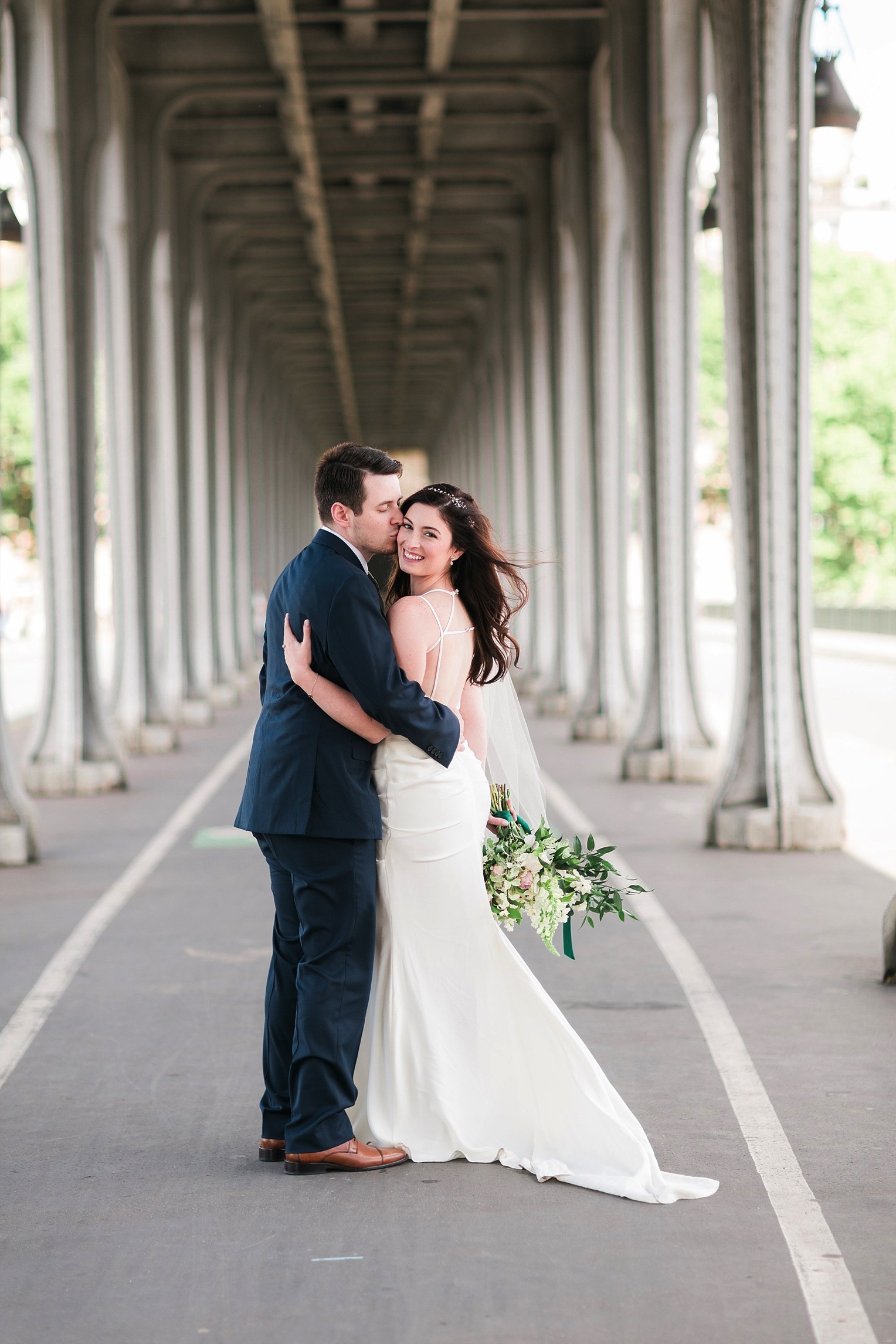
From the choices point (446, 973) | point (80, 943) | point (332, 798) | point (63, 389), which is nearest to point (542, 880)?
point (446, 973)

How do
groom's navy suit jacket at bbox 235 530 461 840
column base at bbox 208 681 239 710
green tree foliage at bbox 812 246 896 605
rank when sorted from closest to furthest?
groom's navy suit jacket at bbox 235 530 461 840 < column base at bbox 208 681 239 710 < green tree foliage at bbox 812 246 896 605

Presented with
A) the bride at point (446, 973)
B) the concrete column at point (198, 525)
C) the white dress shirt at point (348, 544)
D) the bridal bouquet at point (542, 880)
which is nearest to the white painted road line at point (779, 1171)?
the bridal bouquet at point (542, 880)

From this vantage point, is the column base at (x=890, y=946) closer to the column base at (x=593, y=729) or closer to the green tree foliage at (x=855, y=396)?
the column base at (x=593, y=729)

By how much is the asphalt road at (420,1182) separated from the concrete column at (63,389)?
7.13m

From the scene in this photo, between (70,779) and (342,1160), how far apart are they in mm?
11878

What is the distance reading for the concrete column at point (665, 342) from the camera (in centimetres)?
1641

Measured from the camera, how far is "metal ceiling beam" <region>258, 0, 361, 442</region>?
19406 mm

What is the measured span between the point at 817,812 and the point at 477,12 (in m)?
11.8

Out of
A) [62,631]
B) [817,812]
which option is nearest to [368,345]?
[62,631]

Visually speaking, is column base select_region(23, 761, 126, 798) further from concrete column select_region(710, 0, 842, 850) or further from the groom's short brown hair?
the groom's short brown hair

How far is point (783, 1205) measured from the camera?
496cm

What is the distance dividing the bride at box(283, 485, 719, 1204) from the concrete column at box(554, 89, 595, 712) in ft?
53.7

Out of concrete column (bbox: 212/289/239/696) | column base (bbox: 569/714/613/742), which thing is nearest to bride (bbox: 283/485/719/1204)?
column base (bbox: 569/714/613/742)

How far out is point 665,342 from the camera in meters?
16.6
